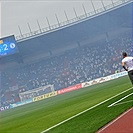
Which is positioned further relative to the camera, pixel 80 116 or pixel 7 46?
pixel 7 46

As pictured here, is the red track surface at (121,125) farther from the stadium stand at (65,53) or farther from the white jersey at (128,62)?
the stadium stand at (65,53)

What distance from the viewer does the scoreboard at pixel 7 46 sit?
52.7 metres

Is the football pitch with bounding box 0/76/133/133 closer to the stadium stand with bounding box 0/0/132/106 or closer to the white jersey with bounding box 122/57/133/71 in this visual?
the white jersey with bounding box 122/57/133/71

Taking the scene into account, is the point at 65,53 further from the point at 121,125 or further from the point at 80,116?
the point at 121,125

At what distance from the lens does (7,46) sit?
173 ft

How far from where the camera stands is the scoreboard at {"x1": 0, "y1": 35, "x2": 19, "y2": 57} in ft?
173

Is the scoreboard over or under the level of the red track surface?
over

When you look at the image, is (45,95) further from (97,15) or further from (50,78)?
(97,15)

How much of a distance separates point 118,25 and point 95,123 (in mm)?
52748

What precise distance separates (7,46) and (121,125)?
45682 millimetres

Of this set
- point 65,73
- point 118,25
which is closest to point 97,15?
point 118,25

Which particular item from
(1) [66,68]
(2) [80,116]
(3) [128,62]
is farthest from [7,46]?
(3) [128,62]

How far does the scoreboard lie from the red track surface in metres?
44.2

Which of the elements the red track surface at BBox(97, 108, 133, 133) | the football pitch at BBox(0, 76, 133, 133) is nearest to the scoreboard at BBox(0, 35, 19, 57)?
the football pitch at BBox(0, 76, 133, 133)
